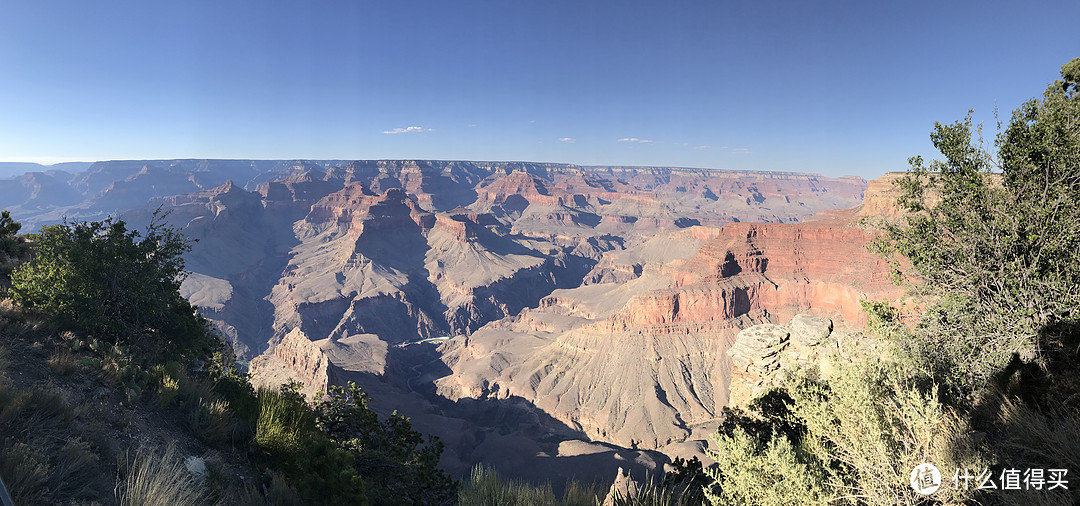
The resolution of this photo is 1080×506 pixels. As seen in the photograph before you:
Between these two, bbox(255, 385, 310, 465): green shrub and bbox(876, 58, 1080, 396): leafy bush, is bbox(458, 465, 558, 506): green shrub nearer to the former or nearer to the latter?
bbox(255, 385, 310, 465): green shrub

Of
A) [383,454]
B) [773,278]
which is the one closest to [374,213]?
[773,278]

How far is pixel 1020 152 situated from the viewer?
992 cm

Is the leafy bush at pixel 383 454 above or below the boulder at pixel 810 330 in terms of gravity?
below

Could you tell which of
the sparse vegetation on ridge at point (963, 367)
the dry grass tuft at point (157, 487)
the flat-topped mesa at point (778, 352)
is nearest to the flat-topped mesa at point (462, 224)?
the flat-topped mesa at point (778, 352)

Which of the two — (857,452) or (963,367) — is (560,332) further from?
(857,452)

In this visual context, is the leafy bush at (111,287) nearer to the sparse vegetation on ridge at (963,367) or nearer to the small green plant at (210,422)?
the small green plant at (210,422)

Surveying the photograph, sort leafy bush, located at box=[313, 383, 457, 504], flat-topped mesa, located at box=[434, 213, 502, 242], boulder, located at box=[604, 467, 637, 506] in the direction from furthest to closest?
flat-topped mesa, located at box=[434, 213, 502, 242], leafy bush, located at box=[313, 383, 457, 504], boulder, located at box=[604, 467, 637, 506]

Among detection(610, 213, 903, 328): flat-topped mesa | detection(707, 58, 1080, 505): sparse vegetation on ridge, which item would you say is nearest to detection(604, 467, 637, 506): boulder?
detection(707, 58, 1080, 505): sparse vegetation on ridge

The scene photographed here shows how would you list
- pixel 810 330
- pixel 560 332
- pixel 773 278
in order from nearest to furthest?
pixel 810 330, pixel 773 278, pixel 560 332

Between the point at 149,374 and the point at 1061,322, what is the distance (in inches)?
803

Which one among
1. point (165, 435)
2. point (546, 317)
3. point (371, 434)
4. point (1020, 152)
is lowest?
point (546, 317)

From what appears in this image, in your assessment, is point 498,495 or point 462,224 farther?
point 462,224

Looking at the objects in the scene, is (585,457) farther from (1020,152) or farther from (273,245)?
(273,245)

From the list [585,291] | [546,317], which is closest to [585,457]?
[546,317]
